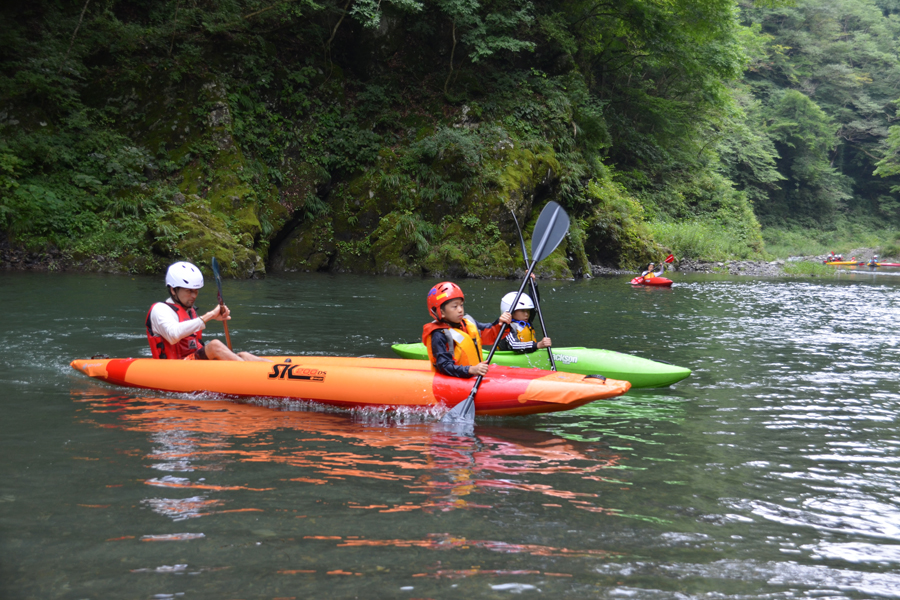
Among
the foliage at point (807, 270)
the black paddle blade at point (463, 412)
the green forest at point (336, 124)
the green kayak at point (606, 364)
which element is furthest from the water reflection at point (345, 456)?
the foliage at point (807, 270)

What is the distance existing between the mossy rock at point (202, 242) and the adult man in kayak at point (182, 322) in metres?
8.58

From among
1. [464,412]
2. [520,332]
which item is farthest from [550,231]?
[464,412]

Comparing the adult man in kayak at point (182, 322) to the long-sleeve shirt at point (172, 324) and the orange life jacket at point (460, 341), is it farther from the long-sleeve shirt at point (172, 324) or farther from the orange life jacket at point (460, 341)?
the orange life jacket at point (460, 341)

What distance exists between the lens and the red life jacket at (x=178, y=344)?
18.3 feet

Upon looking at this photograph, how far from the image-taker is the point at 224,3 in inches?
683

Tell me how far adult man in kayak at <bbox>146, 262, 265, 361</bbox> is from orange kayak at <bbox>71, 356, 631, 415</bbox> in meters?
0.20

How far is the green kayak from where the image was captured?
19.3ft

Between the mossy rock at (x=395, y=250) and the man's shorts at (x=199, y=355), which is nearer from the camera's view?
the man's shorts at (x=199, y=355)

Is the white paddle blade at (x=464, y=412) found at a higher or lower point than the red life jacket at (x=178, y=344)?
lower

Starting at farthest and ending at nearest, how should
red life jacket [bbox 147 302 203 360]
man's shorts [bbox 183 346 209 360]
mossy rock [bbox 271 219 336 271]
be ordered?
mossy rock [bbox 271 219 336 271] → man's shorts [bbox 183 346 209 360] → red life jacket [bbox 147 302 203 360]

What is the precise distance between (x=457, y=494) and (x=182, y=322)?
3231mm

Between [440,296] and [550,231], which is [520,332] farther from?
[440,296]

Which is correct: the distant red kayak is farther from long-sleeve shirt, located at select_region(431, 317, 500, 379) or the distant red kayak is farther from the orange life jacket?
long-sleeve shirt, located at select_region(431, 317, 500, 379)

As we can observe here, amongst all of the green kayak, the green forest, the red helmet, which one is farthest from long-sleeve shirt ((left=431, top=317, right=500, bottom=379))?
the green forest
